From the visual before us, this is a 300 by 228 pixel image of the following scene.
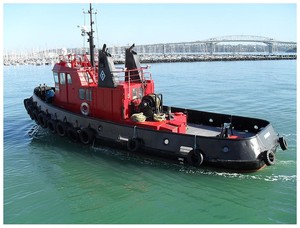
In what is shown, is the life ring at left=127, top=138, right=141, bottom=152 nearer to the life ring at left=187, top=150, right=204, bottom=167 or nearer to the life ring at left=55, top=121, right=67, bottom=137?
the life ring at left=187, top=150, right=204, bottom=167

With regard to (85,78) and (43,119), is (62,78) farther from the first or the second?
(43,119)

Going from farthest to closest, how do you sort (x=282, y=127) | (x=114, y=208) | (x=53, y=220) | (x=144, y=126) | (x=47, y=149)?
(x=282, y=127) < (x=47, y=149) < (x=144, y=126) < (x=114, y=208) < (x=53, y=220)

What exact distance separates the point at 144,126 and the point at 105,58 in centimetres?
247

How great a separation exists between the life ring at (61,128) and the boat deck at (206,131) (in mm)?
4314

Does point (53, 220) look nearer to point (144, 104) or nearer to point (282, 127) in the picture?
point (144, 104)

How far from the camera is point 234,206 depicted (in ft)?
23.4

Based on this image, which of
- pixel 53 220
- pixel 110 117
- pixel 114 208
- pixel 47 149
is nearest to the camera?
pixel 53 220

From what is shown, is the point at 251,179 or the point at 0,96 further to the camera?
the point at 0,96

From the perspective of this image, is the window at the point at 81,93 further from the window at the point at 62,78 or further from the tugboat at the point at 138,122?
the window at the point at 62,78

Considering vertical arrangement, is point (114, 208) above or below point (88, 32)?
below

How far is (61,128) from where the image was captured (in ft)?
37.3

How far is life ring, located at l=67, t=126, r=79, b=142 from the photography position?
10.8 metres

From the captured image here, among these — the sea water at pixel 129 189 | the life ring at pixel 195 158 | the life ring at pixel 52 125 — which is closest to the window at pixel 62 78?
the life ring at pixel 52 125

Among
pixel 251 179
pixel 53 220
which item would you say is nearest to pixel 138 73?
pixel 251 179
